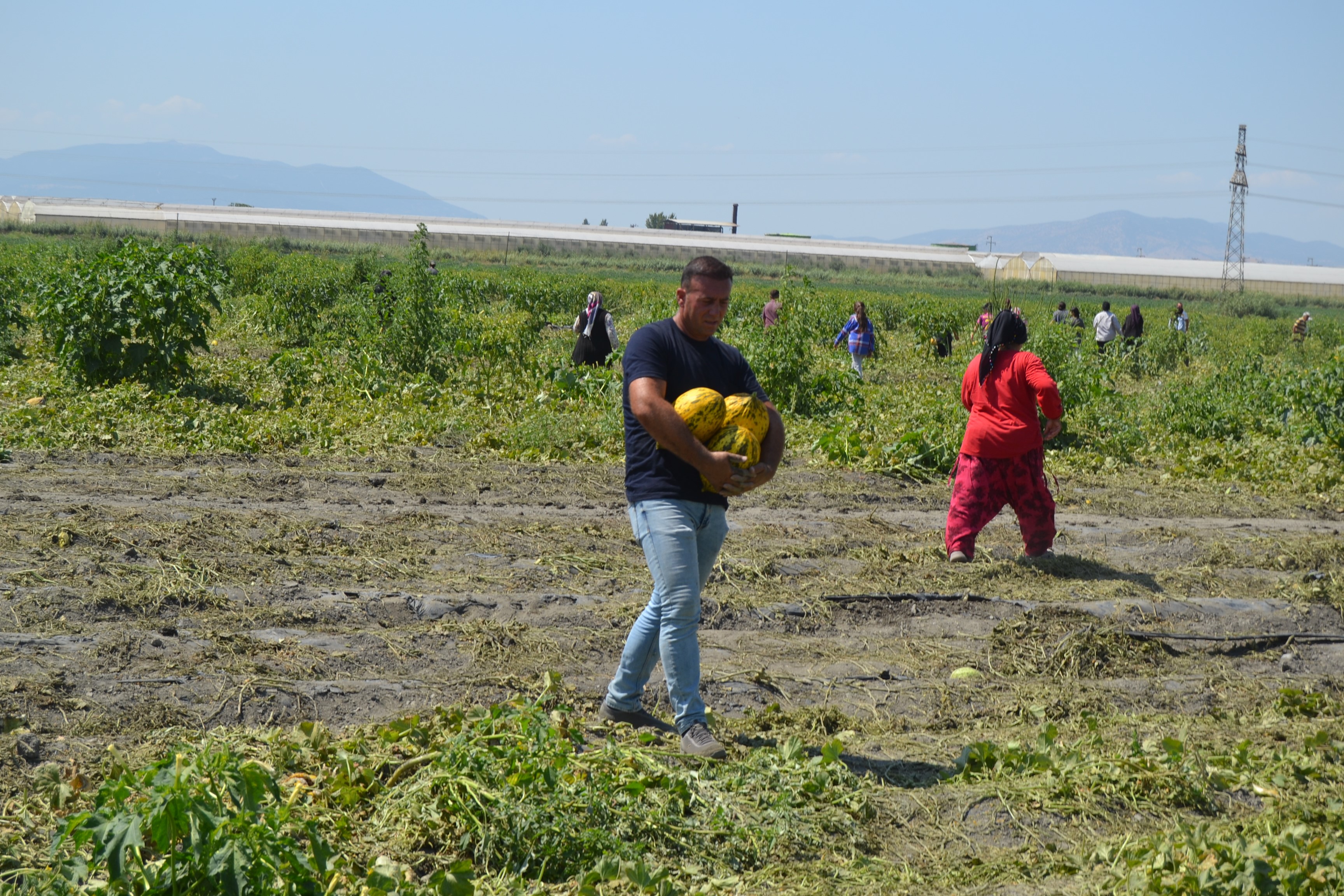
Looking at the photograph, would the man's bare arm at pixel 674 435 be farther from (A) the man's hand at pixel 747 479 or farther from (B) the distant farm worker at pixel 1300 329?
(B) the distant farm worker at pixel 1300 329

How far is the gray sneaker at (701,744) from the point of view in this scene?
3.99 m

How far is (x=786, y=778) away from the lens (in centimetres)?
384

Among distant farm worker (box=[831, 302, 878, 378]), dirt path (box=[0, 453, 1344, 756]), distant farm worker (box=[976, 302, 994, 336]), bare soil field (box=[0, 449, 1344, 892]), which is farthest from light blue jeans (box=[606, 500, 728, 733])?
distant farm worker (box=[976, 302, 994, 336])

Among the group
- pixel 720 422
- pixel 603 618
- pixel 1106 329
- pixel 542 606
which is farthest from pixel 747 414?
pixel 1106 329

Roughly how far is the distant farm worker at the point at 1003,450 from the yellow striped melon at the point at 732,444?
3273 millimetres

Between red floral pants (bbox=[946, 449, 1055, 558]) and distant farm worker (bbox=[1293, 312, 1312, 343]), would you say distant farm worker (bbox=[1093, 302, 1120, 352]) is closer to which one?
distant farm worker (bbox=[1293, 312, 1312, 343])

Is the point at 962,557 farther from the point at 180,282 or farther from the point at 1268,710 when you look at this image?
the point at 180,282

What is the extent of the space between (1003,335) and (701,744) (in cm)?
385

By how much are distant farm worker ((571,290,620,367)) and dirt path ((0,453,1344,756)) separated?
5.38 metres

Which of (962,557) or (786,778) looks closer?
(786,778)

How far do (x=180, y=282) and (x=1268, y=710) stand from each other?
11248mm

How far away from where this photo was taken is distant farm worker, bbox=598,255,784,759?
13.0 ft

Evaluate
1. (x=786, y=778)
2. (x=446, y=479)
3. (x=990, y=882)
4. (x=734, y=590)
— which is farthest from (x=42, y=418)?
(x=990, y=882)

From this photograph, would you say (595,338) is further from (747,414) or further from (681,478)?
(681,478)
